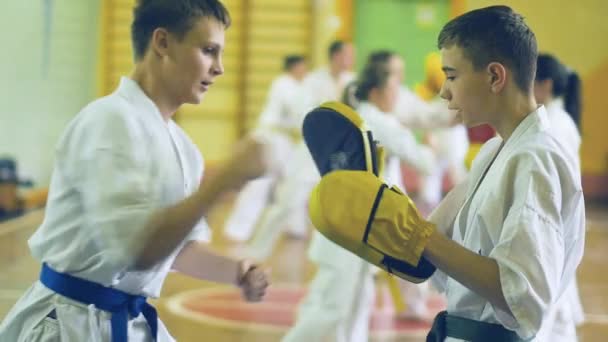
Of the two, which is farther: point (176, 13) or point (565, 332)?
point (565, 332)

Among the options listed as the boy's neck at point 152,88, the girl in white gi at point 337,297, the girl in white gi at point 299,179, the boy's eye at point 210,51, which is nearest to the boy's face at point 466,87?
the boy's eye at point 210,51

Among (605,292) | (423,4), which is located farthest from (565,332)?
(423,4)

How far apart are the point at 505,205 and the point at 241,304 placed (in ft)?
12.2

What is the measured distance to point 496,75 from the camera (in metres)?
1.79

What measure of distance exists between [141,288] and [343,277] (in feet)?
6.63

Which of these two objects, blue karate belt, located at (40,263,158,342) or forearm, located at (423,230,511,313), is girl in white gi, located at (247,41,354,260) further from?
forearm, located at (423,230,511,313)

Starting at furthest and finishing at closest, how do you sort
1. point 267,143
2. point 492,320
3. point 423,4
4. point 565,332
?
1. point 423,4
2. point 565,332
3. point 492,320
4. point 267,143

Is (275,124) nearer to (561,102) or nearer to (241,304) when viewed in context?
(241,304)

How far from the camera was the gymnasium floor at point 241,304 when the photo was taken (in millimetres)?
4609

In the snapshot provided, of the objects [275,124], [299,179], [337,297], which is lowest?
[299,179]

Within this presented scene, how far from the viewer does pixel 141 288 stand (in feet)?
6.46

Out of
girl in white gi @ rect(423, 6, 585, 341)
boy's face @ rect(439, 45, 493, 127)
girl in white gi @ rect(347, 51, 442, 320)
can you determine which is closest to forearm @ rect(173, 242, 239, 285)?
girl in white gi @ rect(423, 6, 585, 341)

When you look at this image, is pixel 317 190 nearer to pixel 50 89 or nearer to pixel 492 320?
pixel 492 320

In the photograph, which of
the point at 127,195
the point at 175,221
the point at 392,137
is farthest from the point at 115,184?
the point at 392,137
